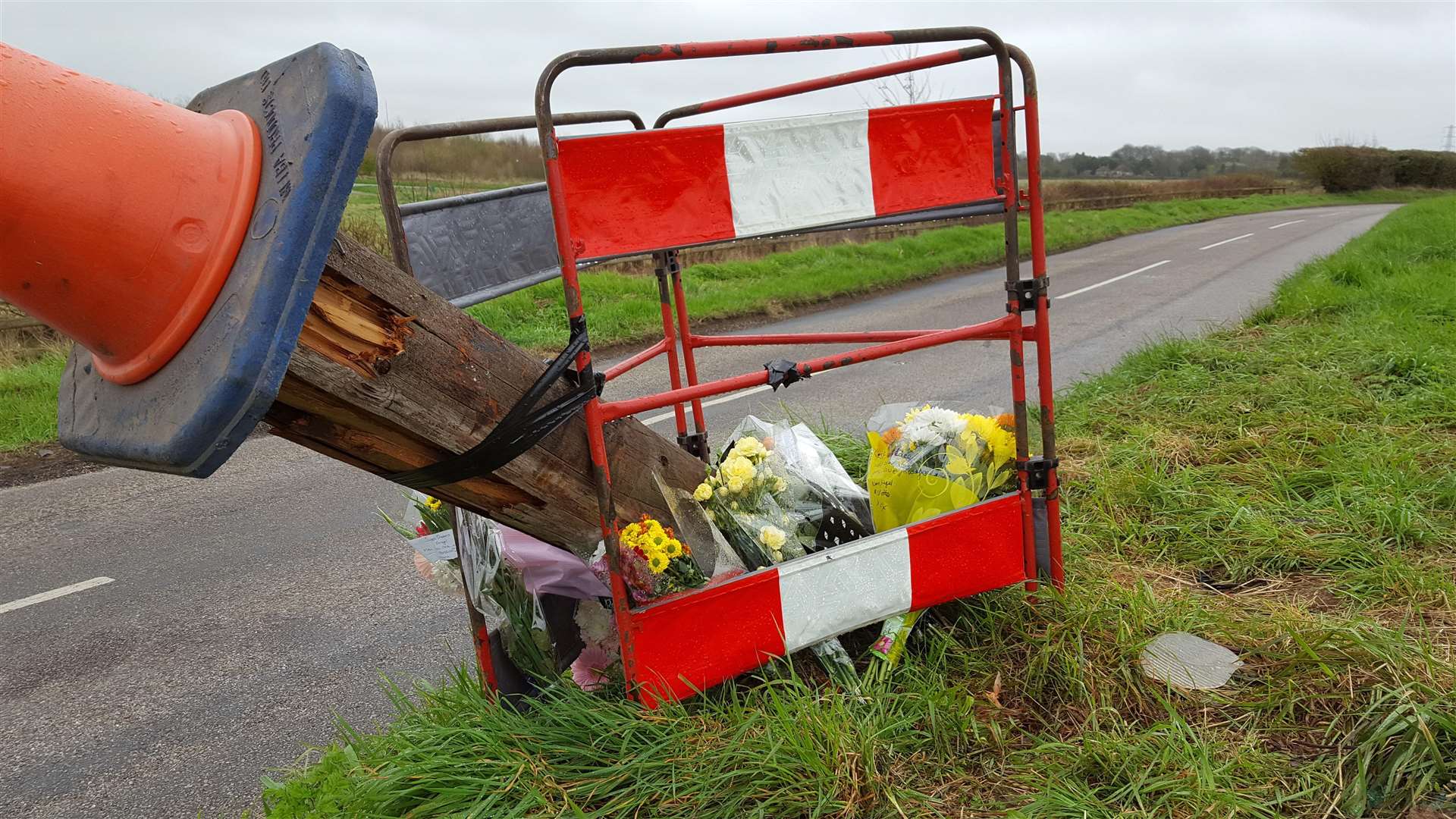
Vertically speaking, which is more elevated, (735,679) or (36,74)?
(36,74)

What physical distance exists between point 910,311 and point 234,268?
10.7m

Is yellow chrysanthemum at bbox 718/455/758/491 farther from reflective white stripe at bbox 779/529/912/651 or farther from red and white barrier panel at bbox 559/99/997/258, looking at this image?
red and white barrier panel at bbox 559/99/997/258

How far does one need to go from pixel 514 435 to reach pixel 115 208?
2.75 ft

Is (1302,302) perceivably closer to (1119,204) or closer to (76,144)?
(76,144)

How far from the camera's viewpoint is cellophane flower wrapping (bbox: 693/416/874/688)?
8.25 ft

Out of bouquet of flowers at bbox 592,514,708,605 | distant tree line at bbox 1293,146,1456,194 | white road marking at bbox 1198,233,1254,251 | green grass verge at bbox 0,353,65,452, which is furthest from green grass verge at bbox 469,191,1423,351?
distant tree line at bbox 1293,146,1456,194

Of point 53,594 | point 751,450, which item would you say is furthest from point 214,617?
point 751,450

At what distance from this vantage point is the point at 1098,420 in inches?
203

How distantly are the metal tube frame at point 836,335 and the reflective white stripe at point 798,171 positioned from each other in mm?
210

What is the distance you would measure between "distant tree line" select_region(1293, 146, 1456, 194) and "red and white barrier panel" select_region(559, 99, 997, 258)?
5393cm

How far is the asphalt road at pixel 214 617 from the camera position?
3037 mm

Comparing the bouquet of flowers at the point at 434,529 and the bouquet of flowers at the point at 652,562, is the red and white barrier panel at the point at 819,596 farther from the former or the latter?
the bouquet of flowers at the point at 434,529

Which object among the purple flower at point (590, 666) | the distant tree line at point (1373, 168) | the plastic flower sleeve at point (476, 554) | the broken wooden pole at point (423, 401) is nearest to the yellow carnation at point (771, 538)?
the broken wooden pole at point (423, 401)

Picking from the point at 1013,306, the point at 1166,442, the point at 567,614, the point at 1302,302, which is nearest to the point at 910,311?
the point at 1302,302
